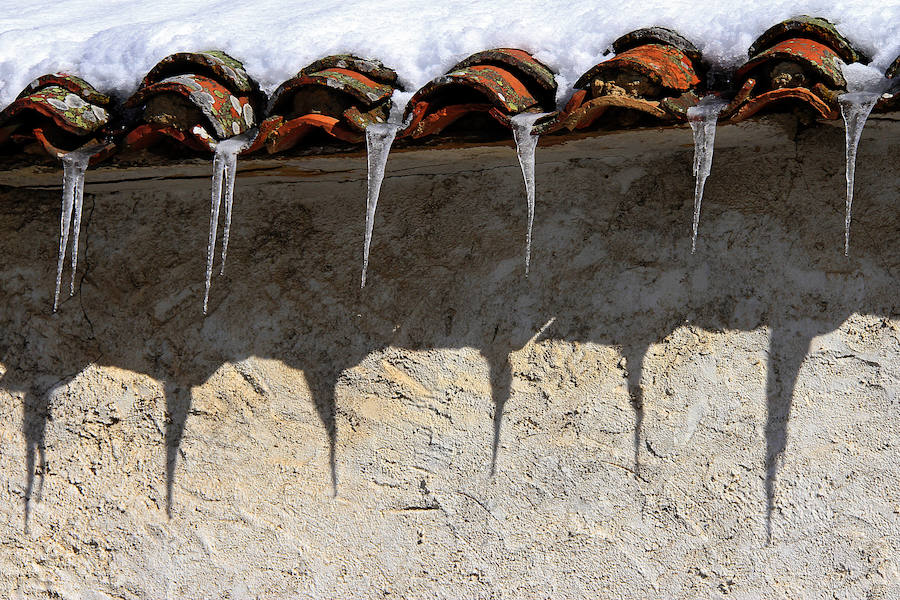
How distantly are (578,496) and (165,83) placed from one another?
152 centimetres

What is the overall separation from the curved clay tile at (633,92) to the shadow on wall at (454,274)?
1.29ft

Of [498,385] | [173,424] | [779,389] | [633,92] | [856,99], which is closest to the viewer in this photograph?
[856,99]

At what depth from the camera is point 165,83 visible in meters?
2.21

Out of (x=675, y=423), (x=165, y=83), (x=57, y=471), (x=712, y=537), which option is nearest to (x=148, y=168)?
(x=165, y=83)

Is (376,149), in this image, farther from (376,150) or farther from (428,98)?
(428,98)

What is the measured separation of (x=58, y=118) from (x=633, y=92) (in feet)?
4.78

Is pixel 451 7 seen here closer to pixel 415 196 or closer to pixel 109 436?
pixel 415 196

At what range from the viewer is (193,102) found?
217cm

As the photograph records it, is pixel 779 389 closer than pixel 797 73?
No

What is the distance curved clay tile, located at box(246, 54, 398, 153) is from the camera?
7.04 feet

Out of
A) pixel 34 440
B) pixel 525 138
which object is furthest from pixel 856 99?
pixel 34 440

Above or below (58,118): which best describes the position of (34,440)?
below

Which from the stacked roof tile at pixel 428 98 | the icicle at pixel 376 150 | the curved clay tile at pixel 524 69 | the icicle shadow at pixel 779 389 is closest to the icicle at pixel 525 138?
the stacked roof tile at pixel 428 98

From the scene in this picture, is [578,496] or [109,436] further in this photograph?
[109,436]
